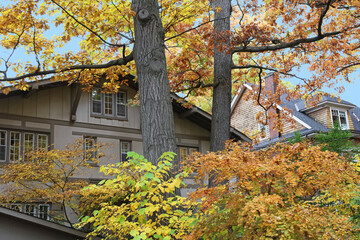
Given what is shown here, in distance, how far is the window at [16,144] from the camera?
17328 millimetres

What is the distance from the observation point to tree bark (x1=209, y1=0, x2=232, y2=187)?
13.0 m

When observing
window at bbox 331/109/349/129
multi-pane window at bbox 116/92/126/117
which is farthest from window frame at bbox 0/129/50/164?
window at bbox 331/109/349/129

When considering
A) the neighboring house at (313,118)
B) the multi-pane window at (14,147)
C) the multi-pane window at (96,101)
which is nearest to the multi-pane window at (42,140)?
the multi-pane window at (14,147)

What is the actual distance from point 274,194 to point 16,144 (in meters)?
14.4

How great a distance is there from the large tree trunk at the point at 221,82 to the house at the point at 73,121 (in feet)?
19.2

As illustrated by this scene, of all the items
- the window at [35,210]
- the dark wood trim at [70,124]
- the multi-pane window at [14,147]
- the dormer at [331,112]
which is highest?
the dormer at [331,112]

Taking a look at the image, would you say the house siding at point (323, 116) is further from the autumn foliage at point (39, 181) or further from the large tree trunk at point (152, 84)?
the large tree trunk at point (152, 84)

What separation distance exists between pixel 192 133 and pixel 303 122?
9.67 meters

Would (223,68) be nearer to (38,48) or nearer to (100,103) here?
(38,48)

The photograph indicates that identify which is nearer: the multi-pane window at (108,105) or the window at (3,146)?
the window at (3,146)

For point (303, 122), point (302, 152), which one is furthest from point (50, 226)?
point (303, 122)

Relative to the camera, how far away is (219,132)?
13.0 m

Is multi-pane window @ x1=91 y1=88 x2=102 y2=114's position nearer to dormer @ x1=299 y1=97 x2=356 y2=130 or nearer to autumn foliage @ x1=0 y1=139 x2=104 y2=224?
autumn foliage @ x1=0 y1=139 x2=104 y2=224

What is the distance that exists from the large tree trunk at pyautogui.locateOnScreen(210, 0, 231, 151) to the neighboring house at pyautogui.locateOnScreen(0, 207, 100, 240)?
487 centimetres
